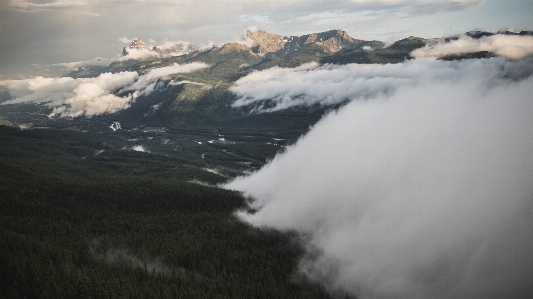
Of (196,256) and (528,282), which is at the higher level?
(196,256)

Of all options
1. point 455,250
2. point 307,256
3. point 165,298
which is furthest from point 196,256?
Result: point 455,250

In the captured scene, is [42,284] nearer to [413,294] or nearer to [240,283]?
[240,283]

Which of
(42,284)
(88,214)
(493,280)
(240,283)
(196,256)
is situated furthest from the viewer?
(88,214)

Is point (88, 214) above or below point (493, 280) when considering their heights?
above

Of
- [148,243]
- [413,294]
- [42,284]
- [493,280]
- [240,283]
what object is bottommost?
[413,294]

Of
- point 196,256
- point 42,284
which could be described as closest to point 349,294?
point 196,256

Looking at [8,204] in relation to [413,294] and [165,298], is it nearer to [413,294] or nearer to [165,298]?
[165,298]

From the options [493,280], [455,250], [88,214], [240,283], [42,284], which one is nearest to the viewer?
[42,284]

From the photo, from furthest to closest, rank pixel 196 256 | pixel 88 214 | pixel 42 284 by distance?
pixel 88 214 → pixel 196 256 → pixel 42 284

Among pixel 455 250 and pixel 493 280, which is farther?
pixel 455 250
